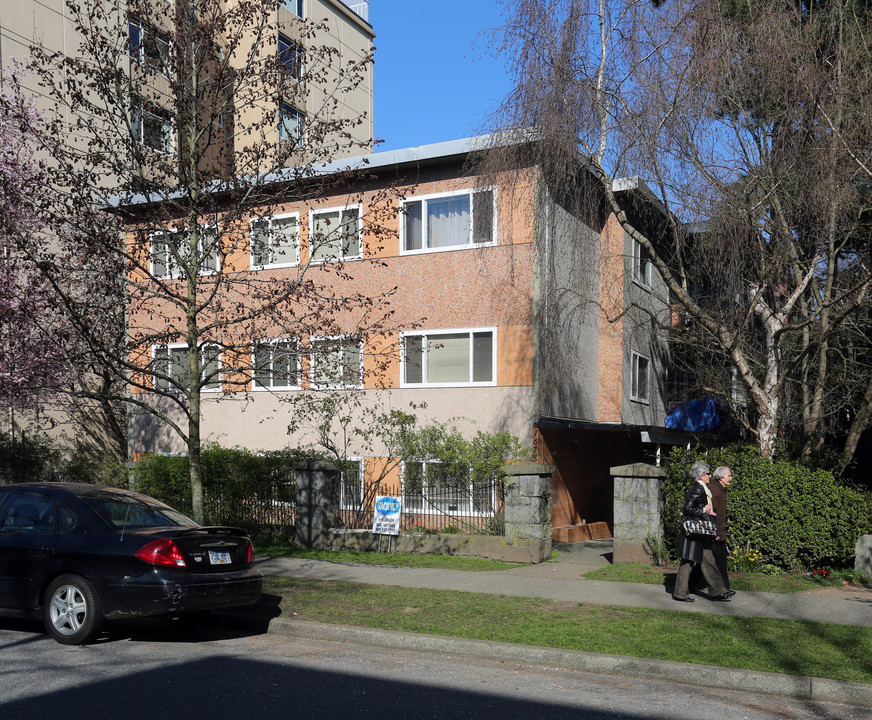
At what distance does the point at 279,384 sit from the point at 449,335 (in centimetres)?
437

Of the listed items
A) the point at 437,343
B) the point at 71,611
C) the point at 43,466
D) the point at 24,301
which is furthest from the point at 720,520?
the point at 43,466

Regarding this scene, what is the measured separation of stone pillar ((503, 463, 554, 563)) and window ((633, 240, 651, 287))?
8.90 meters

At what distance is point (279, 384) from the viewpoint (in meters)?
19.7

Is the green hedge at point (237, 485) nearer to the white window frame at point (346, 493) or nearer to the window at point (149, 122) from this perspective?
the white window frame at point (346, 493)

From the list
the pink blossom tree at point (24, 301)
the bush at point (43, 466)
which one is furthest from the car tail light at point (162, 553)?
the bush at point (43, 466)

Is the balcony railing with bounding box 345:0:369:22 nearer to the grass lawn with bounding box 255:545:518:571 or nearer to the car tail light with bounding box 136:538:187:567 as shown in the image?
the grass lawn with bounding box 255:545:518:571

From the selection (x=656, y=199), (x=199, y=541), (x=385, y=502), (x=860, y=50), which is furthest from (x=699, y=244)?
(x=199, y=541)

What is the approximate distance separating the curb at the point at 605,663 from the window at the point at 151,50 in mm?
7292

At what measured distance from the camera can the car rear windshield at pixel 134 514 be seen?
866cm

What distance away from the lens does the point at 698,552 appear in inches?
395

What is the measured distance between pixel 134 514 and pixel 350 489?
792cm

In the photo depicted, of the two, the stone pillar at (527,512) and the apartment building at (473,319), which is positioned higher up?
the apartment building at (473,319)

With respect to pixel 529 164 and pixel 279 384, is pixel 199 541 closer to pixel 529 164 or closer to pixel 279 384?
pixel 529 164

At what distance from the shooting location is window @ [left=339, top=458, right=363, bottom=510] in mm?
16547
